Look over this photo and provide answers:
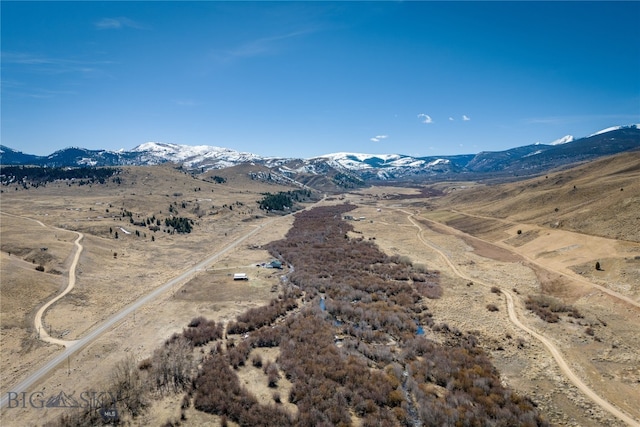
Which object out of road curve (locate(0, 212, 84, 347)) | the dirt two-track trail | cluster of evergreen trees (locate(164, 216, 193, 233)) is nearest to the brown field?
the dirt two-track trail

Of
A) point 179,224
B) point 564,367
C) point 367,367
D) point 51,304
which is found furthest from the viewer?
point 179,224

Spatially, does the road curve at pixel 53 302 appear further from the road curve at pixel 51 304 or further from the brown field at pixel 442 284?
the brown field at pixel 442 284

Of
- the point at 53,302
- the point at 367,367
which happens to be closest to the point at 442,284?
the point at 367,367

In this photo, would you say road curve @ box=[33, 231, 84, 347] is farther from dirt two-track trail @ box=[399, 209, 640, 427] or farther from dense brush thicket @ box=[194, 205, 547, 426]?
dirt two-track trail @ box=[399, 209, 640, 427]

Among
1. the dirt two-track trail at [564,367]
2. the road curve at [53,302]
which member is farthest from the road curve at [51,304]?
the dirt two-track trail at [564,367]

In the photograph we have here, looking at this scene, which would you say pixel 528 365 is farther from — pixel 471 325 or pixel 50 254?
pixel 50 254

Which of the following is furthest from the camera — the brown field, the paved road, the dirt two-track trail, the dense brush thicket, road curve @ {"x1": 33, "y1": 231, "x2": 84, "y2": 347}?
road curve @ {"x1": 33, "y1": 231, "x2": 84, "y2": 347}

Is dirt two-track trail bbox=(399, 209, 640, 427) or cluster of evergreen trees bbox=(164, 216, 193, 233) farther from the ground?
cluster of evergreen trees bbox=(164, 216, 193, 233)

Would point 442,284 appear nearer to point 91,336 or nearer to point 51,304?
point 91,336

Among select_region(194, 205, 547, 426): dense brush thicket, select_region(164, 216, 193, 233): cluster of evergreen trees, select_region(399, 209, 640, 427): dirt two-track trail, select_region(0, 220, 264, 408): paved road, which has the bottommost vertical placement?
select_region(0, 220, 264, 408): paved road

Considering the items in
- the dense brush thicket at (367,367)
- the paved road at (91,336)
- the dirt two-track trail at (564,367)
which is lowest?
the paved road at (91,336)
